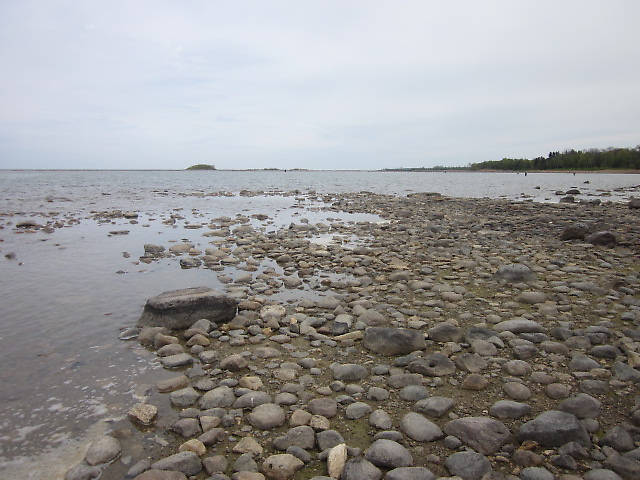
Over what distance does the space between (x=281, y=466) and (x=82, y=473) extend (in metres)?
1.57

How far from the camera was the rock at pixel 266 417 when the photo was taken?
3629 mm

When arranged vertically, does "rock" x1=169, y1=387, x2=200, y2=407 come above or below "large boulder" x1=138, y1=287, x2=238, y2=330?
below

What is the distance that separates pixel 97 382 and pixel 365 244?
30.6ft

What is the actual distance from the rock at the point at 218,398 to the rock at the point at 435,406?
1.94m

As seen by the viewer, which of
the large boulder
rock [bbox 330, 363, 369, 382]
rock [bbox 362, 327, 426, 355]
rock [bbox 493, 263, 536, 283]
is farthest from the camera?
rock [bbox 493, 263, 536, 283]

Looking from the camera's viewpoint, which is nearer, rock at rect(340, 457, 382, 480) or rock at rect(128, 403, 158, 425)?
rock at rect(340, 457, 382, 480)

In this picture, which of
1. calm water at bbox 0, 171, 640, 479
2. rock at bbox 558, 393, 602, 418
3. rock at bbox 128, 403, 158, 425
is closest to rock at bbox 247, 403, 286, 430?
rock at bbox 128, 403, 158, 425

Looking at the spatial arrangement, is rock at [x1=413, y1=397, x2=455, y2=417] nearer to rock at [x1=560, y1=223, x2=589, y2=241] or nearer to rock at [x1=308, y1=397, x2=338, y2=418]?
rock at [x1=308, y1=397, x2=338, y2=418]

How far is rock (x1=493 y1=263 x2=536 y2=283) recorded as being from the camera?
7914 millimetres

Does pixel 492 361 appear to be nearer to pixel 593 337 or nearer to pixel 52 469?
pixel 593 337

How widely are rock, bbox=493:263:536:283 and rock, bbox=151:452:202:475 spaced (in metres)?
7.02

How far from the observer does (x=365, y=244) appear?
41.5 ft

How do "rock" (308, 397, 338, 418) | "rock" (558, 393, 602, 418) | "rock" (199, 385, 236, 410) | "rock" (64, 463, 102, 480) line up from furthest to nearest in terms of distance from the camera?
"rock" (199, 385, 236, 410) < "rock" (308, 397, 338, 418) < "rock" (558, 393, 602, 418) < "rock" (64, 463, 102, 480)

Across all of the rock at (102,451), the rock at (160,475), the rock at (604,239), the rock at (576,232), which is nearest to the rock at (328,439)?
the rock at (160,475)
